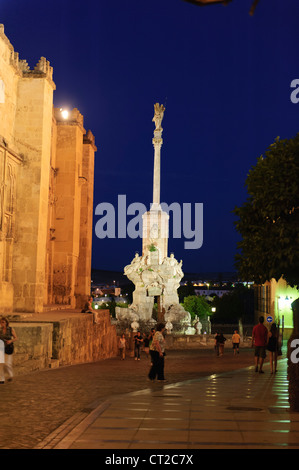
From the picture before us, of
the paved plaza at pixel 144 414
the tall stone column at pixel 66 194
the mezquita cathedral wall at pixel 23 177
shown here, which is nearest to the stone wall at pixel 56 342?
the paved plaza at pixel 144 414

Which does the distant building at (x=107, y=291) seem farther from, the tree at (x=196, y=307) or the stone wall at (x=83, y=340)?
the stone wall at (x=83, y=340)

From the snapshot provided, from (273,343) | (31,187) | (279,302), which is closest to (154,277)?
(279,302)

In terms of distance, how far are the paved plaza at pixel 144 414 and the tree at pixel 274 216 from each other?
7.13 ft

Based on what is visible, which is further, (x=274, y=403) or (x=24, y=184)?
(x=24, y=184)

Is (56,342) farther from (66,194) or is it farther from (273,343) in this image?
(66,194)

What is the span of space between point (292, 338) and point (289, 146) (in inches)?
120

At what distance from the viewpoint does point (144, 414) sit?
7.98m

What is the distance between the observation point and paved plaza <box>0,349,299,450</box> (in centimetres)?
641

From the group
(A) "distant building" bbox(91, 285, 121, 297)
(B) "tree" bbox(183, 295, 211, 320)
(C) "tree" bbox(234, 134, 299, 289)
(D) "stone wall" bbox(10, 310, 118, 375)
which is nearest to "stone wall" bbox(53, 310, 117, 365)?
(D) "stone wall" bbox(10, 310, 118, 375)

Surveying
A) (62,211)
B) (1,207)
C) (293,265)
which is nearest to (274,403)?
(293,265)

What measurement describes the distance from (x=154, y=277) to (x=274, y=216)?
49063 mm

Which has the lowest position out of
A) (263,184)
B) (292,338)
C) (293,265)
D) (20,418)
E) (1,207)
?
(20,418)

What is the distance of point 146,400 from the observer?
925 cm
